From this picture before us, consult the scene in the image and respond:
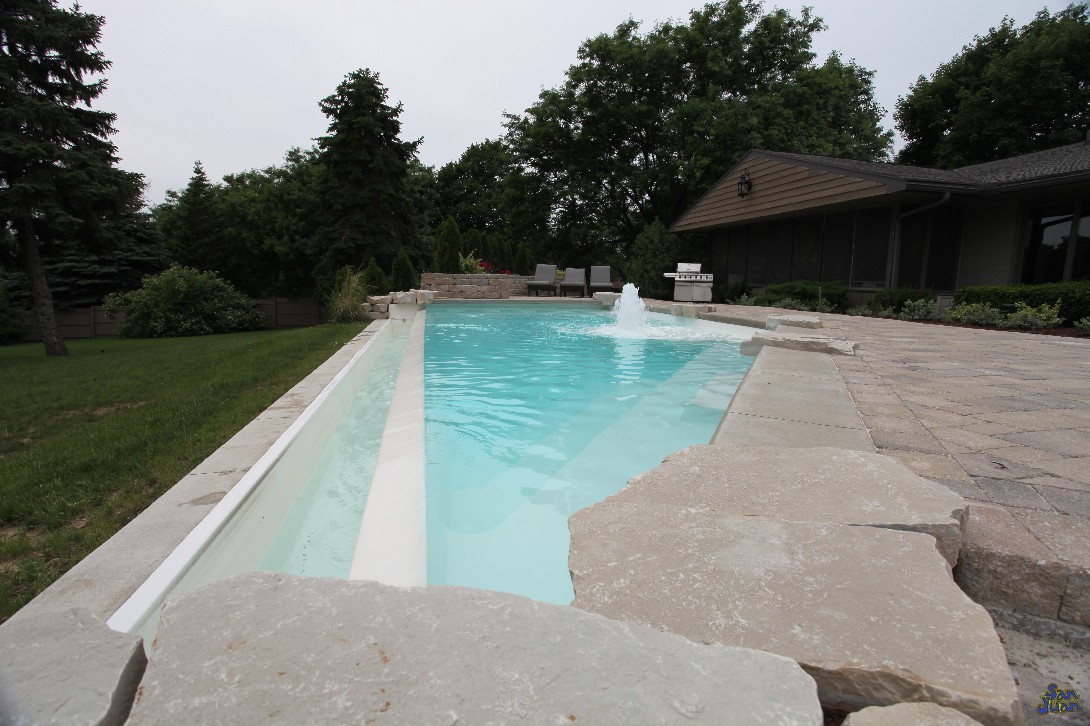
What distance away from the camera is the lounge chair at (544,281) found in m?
16.8

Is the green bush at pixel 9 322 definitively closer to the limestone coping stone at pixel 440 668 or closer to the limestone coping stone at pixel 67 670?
the limestone coping stone at pixel 67 670

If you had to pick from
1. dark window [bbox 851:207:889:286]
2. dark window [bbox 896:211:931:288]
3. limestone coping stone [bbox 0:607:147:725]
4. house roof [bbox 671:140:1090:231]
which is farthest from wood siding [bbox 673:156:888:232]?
limestone coping stone [bbox 0:607:147:725]

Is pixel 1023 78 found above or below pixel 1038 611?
above

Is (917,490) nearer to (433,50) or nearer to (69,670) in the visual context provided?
(69,670)

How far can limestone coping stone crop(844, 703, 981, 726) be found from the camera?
73 centimetres

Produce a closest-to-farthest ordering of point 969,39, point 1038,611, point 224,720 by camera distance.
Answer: point 224,720 < point 1038,611 < point 969,39

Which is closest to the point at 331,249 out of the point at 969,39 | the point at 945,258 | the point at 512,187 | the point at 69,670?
the point at 512,187

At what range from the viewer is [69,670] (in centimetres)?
83

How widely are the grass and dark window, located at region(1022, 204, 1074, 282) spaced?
12.6 metres

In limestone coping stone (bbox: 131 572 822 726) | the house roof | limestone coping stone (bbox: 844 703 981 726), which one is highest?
the house roof

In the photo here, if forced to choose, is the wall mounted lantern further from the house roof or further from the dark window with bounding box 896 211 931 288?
the dark window with bounding box 896 211 931 288

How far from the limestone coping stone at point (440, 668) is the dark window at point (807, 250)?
14.3 meters

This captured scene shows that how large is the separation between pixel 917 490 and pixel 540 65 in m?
24.7

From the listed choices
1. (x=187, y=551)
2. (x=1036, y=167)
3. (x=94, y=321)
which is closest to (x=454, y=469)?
(x=187, y=551)
